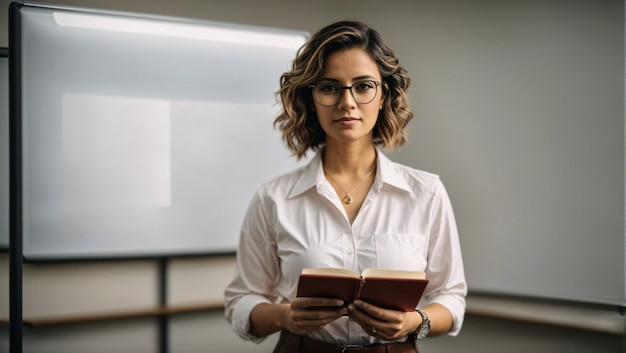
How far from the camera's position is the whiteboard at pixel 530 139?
8.50 ft

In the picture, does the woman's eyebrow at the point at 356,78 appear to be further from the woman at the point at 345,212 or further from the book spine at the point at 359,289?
the book spine at the point at 359,289

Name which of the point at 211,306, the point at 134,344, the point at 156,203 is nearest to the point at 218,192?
the point at 156,203

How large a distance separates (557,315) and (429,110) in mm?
1123

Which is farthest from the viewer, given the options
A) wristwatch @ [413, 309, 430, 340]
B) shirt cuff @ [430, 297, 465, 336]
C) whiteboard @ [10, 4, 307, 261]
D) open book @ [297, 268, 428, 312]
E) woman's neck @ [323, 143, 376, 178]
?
whiteboard @ [10, 4, 307, 261]

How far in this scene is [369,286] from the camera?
1555 millimetres

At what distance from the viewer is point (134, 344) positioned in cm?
315

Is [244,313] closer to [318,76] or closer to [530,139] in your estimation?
[318,76]

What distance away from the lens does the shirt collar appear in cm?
194

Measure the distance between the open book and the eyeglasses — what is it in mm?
511

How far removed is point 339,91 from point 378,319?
0.64 meters

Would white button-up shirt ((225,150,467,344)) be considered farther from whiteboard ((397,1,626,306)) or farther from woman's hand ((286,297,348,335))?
whiteboard ((397,1,626,306))

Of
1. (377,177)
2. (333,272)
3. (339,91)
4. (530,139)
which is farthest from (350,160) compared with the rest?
(530,139)

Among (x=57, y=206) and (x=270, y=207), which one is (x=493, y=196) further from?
(x=57, y=206)

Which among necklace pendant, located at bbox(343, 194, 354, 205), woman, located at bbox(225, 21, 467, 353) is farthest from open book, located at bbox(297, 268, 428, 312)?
necklace pendant, located at bbox(343, 194, 354, 205)
